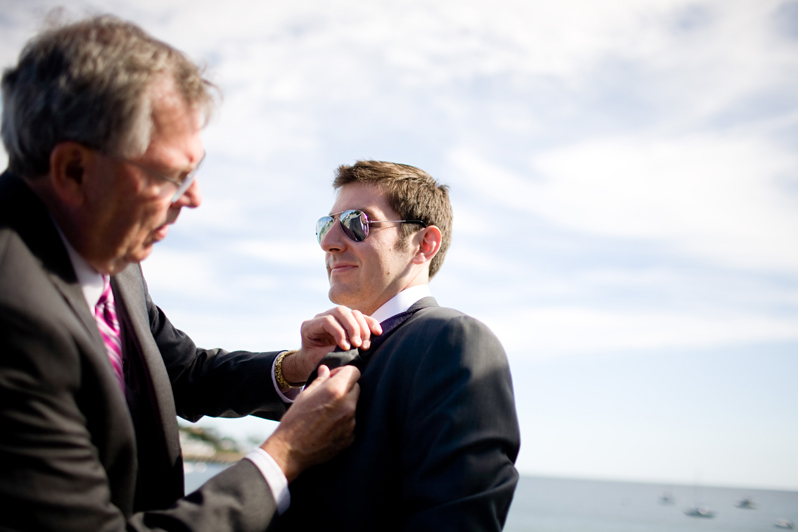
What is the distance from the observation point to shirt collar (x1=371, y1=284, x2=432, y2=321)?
3271mm

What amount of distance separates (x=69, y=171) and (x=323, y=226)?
1.87 meters

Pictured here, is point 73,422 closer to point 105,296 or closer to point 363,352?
point 105,296

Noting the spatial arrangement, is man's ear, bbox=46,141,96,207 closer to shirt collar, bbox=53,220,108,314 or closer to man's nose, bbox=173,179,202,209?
shirt collar, bbox=53,220,108,314

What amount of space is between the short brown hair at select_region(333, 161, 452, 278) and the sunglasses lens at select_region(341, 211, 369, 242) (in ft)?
0.65

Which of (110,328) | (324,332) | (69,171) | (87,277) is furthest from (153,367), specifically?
(69,171)

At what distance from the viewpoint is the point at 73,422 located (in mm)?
1726

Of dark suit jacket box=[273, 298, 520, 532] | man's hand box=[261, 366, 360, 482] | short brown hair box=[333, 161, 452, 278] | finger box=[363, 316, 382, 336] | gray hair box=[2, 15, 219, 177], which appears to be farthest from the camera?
short brown hair box=[333, 161, 452, 278]

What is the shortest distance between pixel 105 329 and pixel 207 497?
2.56 ft

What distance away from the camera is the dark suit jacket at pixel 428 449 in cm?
211

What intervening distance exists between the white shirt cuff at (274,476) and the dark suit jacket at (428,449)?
0.24 feet

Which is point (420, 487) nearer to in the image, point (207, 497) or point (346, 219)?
point (207, 497)

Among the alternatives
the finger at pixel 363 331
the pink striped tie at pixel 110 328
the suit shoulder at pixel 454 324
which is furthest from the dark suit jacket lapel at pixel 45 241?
the suit shoulder at pixel 454 324

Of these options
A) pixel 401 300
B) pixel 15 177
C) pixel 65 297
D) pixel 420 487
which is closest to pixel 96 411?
pixel 65 297

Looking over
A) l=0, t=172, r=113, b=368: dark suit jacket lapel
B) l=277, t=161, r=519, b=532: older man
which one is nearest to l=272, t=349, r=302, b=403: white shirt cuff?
l=277, t=161, r=519, b=532: older man
